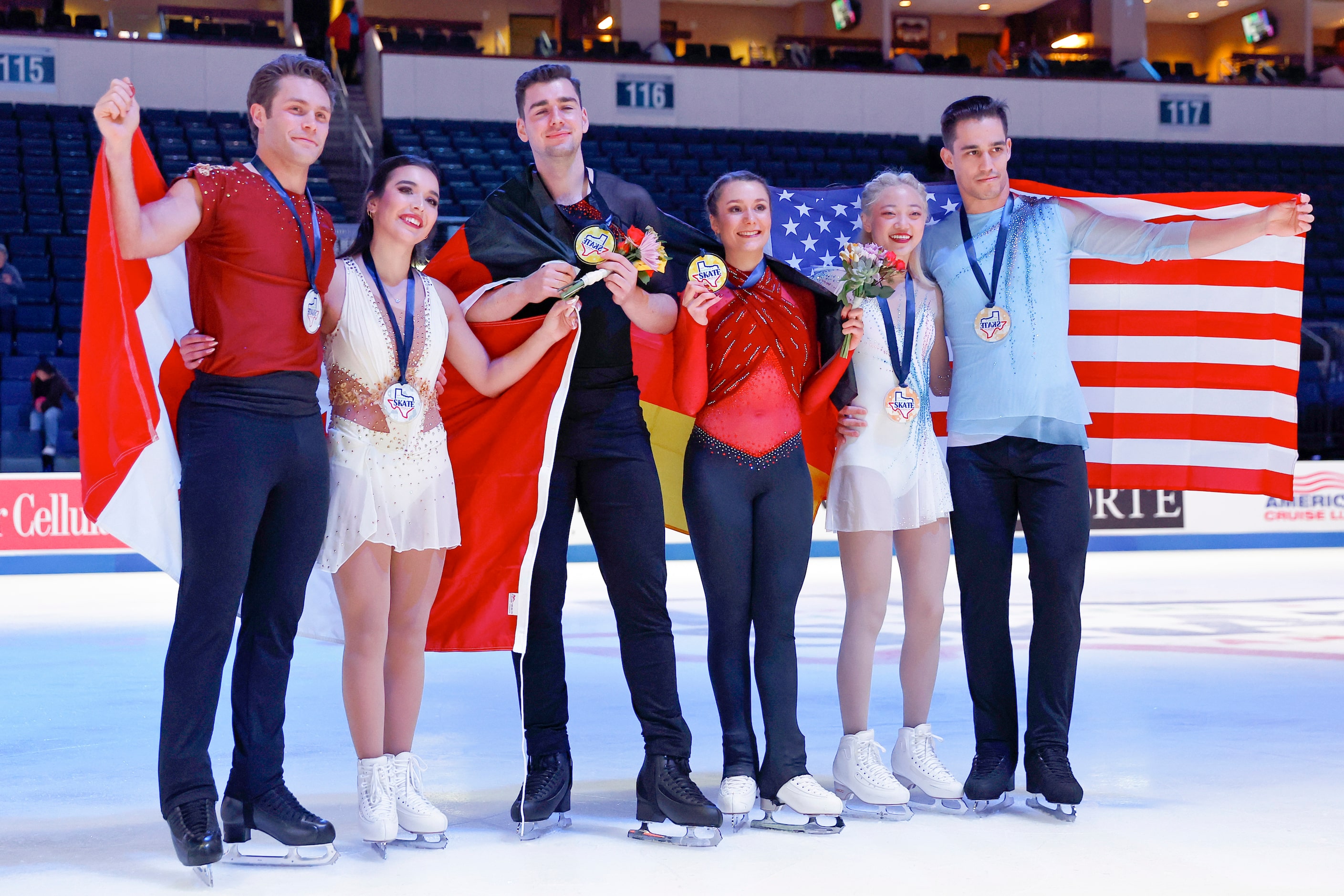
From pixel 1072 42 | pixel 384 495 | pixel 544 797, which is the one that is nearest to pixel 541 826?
pixel 544 797

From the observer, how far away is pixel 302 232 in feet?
9.04

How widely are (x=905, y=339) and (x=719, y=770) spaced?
1.30 m

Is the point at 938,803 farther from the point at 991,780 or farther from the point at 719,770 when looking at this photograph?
the point at 719,770

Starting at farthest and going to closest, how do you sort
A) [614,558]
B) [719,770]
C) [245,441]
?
1. [719,770]
2. [614,558]
3. [245,441]

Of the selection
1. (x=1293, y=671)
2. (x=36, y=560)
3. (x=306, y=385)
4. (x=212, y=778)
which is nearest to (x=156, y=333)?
(x=306, y=385)

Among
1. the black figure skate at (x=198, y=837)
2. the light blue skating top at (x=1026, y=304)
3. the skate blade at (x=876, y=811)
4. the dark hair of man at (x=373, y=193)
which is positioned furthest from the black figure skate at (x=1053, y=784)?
the dark hair of man at (x=373, y=193)

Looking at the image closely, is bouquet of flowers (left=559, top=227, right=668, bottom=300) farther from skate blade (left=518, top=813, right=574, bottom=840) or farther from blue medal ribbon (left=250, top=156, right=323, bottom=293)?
skate blade (left=518, top=813, right=574, bottom=840)

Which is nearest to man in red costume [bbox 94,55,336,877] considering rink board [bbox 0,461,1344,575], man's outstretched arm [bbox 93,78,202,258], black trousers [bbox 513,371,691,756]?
man's outstretched arm [bbox 93,78,202,258]

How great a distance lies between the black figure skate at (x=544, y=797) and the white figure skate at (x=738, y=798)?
1.24 feet

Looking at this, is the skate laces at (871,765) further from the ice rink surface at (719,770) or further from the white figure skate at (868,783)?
the ice rink surface at (719,770)

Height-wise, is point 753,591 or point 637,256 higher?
point 637,256

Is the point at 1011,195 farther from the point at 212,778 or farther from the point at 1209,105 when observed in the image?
the point at 1209,105

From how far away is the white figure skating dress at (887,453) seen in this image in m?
3.13

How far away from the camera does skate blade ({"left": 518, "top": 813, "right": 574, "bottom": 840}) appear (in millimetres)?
2869
